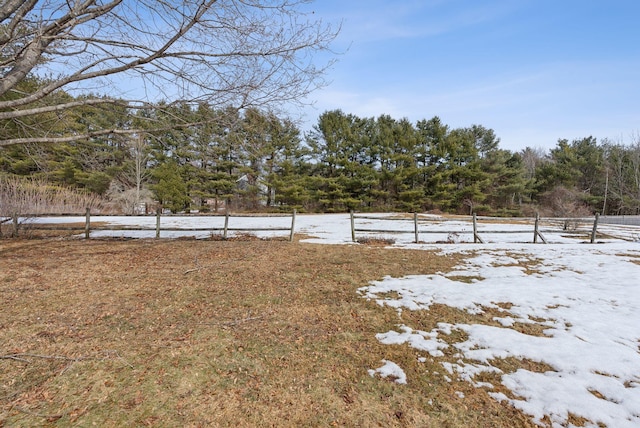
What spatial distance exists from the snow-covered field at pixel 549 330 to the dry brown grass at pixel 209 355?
0.89 feet

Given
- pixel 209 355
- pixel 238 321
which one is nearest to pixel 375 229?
pixel 238 321

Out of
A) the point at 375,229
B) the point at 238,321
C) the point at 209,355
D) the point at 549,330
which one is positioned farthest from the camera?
the point at 375,229

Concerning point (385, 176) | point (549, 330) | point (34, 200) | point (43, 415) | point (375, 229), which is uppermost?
point (385, 176)

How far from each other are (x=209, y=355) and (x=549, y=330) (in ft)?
13.5

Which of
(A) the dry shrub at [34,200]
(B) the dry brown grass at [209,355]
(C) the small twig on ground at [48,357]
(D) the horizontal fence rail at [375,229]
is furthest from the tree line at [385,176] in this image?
(C) the small twig on ground at [48,357]

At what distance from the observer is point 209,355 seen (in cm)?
284

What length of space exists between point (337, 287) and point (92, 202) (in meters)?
24.4

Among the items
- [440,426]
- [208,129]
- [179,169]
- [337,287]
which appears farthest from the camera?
[179,169]

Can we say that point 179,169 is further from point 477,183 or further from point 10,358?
point 477,183

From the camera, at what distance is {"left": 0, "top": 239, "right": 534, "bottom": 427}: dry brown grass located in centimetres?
212

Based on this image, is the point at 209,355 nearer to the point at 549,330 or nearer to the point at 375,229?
the point at 549,330

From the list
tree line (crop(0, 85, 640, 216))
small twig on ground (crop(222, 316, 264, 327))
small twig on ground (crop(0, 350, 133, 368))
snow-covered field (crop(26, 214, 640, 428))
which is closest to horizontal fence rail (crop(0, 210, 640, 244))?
snow-covered field (crop(26, 214, 640, 428))

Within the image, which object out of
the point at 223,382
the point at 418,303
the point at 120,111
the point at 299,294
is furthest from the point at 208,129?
the point at 418,303

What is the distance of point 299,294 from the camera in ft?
15.3
